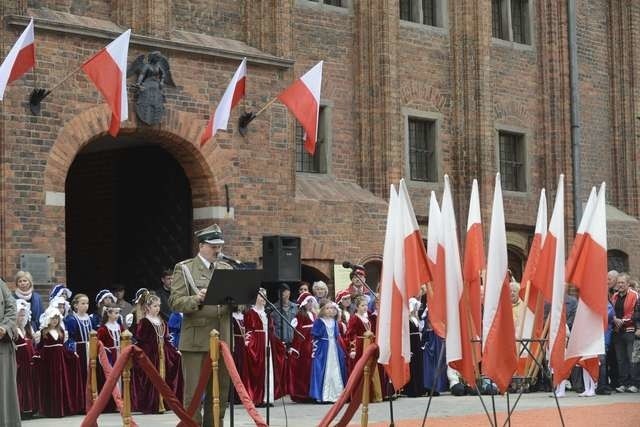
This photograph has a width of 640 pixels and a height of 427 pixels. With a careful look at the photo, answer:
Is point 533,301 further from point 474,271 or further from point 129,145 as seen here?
point 129,145

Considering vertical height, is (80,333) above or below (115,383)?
above

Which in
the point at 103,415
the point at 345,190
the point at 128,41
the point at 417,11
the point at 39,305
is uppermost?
the point at 417,11

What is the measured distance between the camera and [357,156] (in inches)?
1048

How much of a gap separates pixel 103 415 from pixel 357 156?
9972 millimetres

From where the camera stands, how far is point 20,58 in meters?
19.1

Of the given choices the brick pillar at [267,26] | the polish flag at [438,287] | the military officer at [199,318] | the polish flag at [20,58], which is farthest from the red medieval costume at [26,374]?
the brick pillar at [267,26]

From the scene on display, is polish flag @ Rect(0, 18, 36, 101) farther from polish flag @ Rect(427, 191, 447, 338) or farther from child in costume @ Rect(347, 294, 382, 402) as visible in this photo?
polish flag @ Rect(427, 191, 447, 338)

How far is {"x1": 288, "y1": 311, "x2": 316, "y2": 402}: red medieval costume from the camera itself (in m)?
20.9

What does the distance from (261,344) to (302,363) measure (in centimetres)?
109

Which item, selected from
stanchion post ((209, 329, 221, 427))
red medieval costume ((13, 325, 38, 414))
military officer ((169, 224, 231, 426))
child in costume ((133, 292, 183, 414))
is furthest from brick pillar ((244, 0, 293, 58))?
stanchion post ((209, 329, 221, 427))

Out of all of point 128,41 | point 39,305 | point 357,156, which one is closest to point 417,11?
point 357,156

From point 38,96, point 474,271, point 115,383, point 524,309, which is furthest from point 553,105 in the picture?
point 115,383

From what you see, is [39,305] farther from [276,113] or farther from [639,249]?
[639,249]

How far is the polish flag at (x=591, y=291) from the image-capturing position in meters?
12.6
